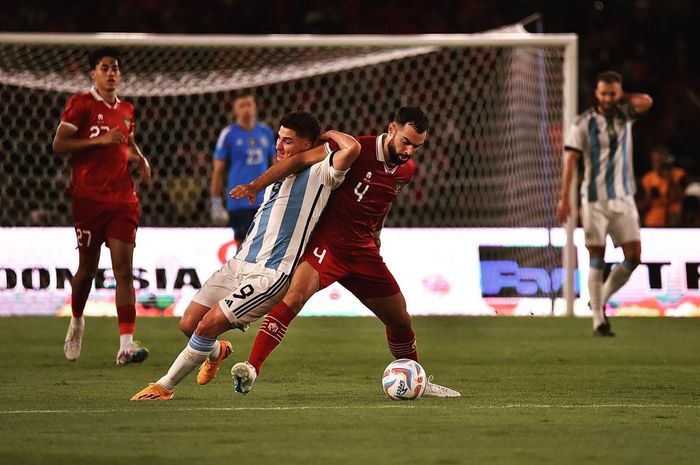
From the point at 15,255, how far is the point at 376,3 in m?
10.4

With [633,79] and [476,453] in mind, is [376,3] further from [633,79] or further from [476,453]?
[476,453]

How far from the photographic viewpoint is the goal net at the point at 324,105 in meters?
14.0

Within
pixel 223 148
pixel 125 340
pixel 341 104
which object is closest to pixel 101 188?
pixel 125 340

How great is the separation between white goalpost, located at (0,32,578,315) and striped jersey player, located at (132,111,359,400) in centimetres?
629

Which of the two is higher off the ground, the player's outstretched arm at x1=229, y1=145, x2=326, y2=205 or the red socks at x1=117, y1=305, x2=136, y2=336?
the player's outstretched arm at x1=229, y1=145, x2=326, y2=205

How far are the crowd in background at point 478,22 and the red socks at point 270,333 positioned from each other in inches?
567

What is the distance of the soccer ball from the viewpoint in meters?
7.17

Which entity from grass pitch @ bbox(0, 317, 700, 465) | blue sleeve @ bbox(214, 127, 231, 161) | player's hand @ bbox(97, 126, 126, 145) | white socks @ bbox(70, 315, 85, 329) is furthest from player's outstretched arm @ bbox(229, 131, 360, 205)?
blue sleeve @ bbox(214, 127, 231, 161)

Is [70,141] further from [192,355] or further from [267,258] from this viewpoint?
[192,355]

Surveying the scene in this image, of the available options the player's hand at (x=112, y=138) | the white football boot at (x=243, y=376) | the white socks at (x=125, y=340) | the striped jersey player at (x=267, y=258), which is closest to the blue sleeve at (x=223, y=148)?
the player's hand at (x=112, y=138)

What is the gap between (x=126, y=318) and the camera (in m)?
9.23

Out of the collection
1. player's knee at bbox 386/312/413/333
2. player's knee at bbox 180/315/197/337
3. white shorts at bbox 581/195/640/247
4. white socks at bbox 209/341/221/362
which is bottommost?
white socks at bbox 209/341/221/362

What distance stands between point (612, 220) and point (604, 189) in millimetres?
272

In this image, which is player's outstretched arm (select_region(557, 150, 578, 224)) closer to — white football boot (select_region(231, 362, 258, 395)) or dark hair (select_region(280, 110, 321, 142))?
dark hair (select_region(280, 110, 321, 142))
